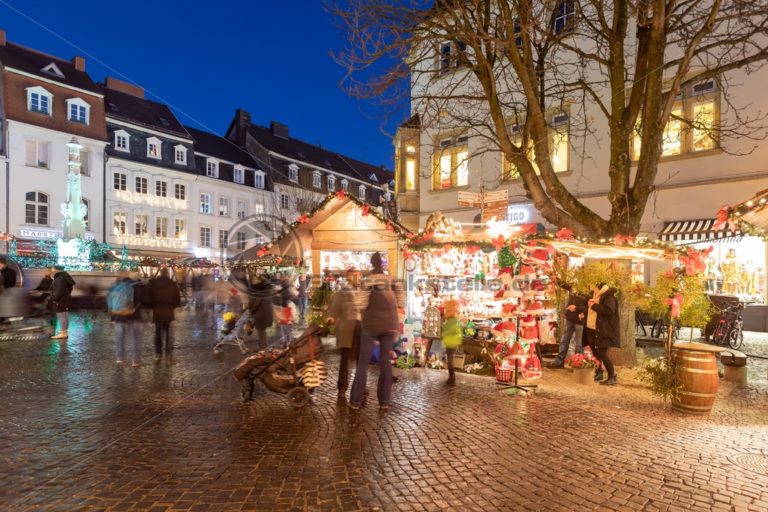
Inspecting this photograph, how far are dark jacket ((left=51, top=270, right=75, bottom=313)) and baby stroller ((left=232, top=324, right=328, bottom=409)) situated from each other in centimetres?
791

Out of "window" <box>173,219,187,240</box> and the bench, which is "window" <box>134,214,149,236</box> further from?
the bench

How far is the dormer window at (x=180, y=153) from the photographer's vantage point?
40281 mm

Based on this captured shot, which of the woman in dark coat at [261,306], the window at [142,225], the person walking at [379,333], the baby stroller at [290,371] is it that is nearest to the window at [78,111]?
the window at [142,225]

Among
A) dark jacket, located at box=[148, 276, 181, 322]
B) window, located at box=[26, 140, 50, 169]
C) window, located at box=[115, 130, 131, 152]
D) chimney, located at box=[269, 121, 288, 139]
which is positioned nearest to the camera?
dark jacket, located at box=[148, 276, 181, 322]

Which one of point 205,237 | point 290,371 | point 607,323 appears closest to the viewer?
point 290,371

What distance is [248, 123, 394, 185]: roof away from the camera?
1943 inches

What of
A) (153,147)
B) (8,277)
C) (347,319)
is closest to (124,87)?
(153,147)

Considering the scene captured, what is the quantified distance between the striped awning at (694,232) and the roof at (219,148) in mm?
36100

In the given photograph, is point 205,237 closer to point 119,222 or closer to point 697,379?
point 119,222

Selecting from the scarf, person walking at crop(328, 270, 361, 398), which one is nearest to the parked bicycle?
the scarf

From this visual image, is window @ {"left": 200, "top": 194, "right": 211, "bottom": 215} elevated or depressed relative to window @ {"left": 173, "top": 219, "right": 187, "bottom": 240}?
elevated

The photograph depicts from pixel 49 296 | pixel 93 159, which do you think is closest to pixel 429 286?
pixel 49 296

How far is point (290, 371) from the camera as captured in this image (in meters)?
7.36

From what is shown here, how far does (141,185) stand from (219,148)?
9.57 m
